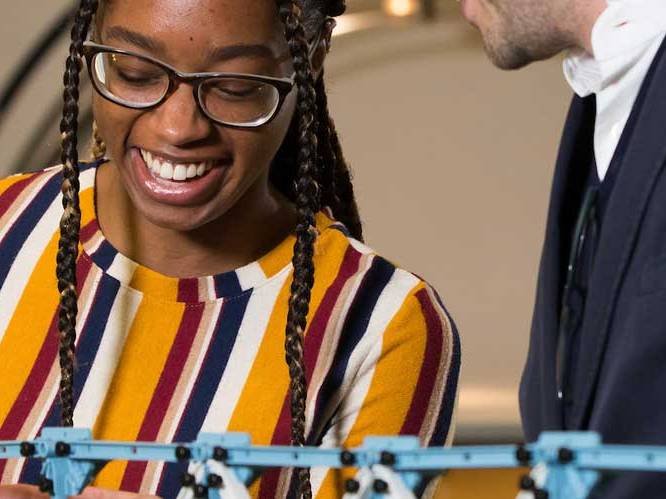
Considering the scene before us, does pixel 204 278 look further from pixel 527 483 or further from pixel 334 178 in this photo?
pixel 527 483

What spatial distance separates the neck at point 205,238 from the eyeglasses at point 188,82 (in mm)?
135

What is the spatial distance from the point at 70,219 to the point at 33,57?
2.07m

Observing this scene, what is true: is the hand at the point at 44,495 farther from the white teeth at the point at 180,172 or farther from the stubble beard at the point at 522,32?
the stubble beard at the point at 522,32

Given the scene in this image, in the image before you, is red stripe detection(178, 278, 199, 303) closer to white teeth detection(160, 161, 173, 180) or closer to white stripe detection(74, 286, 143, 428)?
white stripe detection(74, 286, 143, 428)

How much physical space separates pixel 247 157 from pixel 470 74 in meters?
2.30

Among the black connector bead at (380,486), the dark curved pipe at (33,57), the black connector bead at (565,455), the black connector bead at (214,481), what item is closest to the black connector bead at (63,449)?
the black connector bead at (214,481)

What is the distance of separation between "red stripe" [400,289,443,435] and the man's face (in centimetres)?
25

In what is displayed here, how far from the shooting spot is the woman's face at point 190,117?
1202 mm

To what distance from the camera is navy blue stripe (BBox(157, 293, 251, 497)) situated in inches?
49.8

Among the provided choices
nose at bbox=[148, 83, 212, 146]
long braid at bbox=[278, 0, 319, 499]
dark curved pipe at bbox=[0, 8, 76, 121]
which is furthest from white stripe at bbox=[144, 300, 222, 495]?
dark curved pipe at bbox=[0, 8, 76, 121]

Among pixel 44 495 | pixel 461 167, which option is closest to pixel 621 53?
pixel 44 495

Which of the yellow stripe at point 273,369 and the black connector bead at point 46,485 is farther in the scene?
the yellow stripe at point 273,369

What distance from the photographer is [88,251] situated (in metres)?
1.38

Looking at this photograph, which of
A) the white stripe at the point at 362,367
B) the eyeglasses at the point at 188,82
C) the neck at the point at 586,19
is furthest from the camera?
the white stripe at the point at 362,367
